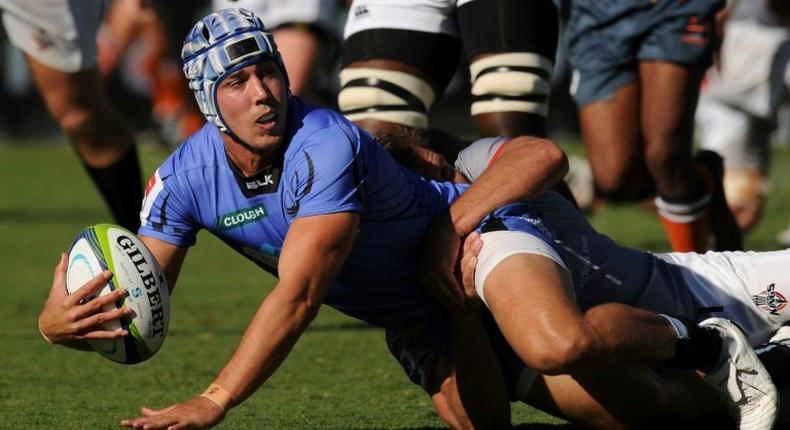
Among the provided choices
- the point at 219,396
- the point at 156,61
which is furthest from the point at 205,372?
the point at 156,61

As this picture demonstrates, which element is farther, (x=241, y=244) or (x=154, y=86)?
(x=154, y=86)

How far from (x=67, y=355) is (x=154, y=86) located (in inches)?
433

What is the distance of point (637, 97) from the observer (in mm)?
6492

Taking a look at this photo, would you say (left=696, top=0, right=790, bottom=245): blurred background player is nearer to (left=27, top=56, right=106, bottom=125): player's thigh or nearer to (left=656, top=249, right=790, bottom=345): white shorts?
(left=27, top=56, right=106, bottom=125): player's thigh

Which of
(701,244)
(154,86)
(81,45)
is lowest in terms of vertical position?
(154,86)

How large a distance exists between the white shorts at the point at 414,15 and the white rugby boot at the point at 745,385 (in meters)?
1.95

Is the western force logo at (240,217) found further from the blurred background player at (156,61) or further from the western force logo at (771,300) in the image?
the blurred background player at (156,61)

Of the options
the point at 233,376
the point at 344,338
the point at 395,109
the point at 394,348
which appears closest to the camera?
the point at 233,376

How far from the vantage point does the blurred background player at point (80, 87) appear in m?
6.38

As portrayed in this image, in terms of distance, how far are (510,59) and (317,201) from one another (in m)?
1.73

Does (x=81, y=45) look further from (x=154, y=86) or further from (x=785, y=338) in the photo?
(x=154, y=86)

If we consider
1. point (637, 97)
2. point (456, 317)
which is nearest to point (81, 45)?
point (637, 97)

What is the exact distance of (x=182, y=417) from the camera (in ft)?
11.6

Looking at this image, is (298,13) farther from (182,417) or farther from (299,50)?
(182,417)
